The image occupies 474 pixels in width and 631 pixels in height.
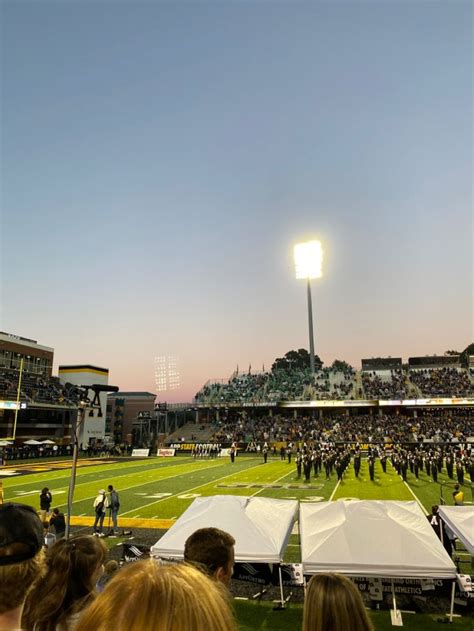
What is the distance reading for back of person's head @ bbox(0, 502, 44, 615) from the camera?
1856mm

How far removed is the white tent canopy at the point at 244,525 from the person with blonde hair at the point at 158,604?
7223 mm

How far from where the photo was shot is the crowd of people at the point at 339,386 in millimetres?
59219

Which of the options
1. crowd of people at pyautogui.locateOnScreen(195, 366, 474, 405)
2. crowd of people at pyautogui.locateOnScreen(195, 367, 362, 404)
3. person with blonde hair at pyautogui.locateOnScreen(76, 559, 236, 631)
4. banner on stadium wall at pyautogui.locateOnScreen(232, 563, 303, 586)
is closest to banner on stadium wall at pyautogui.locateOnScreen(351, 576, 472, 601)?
banner on stadium wall at pyautogui.locateOnScreen(232, 563, 303, 586)

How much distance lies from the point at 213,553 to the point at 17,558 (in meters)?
1.35

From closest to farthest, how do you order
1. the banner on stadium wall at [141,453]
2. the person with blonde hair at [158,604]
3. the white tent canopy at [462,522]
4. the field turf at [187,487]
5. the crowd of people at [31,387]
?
the person with blonde hair at [158,604] → the white tent canopy at [462,522] → the field turf at [187,487] → the crowd of people at [31,387] → the banner on stadium wall at [141,453]

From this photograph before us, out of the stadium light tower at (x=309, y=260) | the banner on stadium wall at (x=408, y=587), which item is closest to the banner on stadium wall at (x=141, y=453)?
the stadium light tower at (x=309, y=260)

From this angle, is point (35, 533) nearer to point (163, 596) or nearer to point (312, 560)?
point (163, 596)

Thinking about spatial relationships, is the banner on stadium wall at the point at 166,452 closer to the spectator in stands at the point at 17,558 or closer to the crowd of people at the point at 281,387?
the crowd of people at the point at 281,387

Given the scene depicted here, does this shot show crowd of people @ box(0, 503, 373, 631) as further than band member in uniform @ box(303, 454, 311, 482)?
No

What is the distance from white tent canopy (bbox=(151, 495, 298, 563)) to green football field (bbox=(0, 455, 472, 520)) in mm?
8161

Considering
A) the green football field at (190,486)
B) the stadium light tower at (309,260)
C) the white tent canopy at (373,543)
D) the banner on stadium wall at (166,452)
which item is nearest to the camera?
the white tent canopy at (373,543)

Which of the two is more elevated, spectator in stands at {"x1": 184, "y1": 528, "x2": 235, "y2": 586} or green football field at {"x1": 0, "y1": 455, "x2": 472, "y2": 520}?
spectator in stands at {"x1": 184, "y1": 528, "x2": 235, "y2": 586}

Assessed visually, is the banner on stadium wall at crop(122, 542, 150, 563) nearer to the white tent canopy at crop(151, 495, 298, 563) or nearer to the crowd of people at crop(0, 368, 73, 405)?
the white tent canopy at crop(151, 495, 298, 563)

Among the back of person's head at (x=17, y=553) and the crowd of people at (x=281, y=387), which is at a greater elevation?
the crowd of people at (x=281, y=387)
